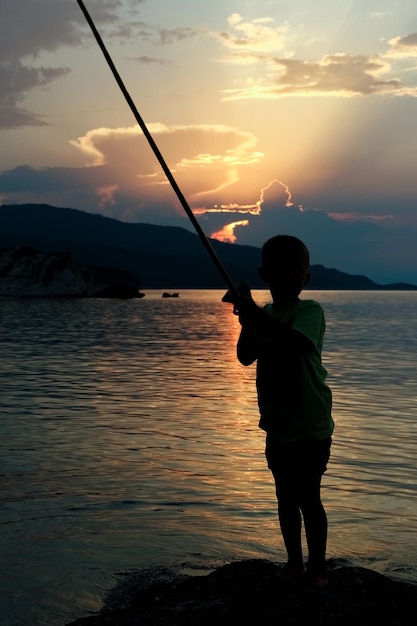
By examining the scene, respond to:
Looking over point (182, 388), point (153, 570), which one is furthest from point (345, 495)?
point (182, 388)

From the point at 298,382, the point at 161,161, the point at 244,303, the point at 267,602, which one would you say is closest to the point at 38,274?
the point at 298,382

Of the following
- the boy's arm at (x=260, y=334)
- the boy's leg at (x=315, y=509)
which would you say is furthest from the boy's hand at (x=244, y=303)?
the boy's leg at (x=315, y=509)

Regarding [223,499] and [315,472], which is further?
[223,499]

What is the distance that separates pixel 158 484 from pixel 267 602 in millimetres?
5291

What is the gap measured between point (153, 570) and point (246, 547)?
1.09 meters

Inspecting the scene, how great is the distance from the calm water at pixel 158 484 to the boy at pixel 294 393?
78.3 inches

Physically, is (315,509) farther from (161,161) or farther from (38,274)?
(38,274)

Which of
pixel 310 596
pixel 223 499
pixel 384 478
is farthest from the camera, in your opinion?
pixel 384 478

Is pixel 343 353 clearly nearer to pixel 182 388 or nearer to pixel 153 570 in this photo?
pixel 182 388

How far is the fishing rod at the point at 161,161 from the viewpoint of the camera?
441cm

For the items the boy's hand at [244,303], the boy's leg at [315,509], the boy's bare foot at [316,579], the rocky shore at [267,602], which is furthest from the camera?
the boy's bare foot at [316,579]

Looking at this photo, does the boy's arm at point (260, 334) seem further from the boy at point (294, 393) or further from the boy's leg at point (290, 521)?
the boy's leg at point (290, 521)

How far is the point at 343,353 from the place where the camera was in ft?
117

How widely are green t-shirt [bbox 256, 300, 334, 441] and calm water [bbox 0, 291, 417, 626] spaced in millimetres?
2317
